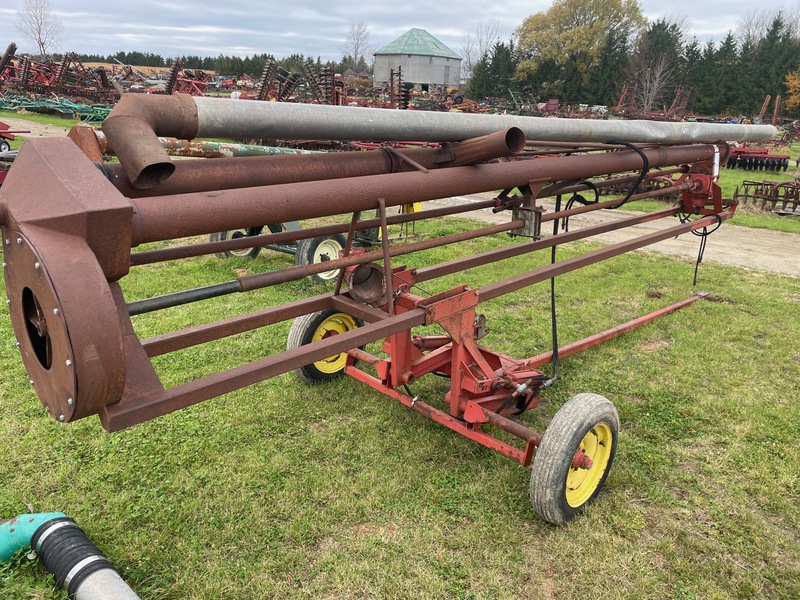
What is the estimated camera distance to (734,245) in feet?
34.2

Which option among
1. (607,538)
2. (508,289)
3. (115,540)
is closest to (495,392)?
(508,289)

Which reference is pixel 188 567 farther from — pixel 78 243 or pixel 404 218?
pixel 404 218

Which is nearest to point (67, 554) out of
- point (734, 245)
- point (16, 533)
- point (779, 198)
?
point (16, 533)

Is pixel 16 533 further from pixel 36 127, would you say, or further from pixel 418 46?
pixel 418 46

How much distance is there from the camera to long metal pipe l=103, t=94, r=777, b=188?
1856 millimetres

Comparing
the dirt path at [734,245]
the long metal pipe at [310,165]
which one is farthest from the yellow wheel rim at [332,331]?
the dirt path at [734,245]

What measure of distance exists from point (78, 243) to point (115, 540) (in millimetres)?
2098

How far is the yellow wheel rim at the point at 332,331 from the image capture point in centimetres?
466

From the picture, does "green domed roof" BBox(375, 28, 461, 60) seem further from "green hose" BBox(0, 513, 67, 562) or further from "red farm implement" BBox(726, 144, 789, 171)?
"green hose" BBox(0, 513, 67, 562)

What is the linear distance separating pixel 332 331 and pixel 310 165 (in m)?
2.32

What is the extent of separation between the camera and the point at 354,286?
11.5 feet

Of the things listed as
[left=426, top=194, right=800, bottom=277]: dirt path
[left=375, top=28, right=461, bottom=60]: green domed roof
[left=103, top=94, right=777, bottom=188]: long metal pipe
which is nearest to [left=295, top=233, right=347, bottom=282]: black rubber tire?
[left=103, top=94, right=777, bottom=188]: long metal pipe

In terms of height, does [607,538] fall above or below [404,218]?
below

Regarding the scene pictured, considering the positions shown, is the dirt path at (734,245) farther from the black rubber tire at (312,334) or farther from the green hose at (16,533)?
the green hose at (16,533)
